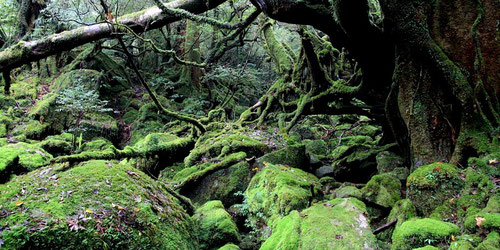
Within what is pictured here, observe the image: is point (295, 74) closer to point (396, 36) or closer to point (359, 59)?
point (359, 59)

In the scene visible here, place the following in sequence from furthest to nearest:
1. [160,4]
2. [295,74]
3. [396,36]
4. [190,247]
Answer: [295,74]
[160,4]
[396,36]
[190,247]

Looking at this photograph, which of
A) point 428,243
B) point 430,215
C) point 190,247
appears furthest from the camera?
point 190,247

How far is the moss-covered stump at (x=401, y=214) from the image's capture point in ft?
12.4

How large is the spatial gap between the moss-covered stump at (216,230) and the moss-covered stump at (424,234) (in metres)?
2.24

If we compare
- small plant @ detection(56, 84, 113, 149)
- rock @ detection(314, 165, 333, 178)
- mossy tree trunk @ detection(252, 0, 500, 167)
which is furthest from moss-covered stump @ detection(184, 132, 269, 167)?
small plant @ detection(56, 84, 113, 149)

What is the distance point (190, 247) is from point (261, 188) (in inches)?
→ 78.5

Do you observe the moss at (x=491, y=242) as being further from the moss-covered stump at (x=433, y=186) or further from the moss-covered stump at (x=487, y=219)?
the moss-covered stump at (x=433, y=186)

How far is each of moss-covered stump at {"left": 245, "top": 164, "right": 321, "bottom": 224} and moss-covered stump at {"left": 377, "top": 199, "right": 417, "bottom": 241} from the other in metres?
1.22

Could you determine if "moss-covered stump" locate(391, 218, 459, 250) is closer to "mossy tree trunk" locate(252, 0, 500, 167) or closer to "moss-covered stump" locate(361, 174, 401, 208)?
"moss-covered stump" locate(361, 174, 401, 208)

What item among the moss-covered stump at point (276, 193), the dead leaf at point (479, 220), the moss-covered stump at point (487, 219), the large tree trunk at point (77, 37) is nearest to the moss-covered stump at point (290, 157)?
the moss-covered stump at point (276, 193)

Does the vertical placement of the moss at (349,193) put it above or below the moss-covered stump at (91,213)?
below

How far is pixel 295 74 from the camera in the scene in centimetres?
916

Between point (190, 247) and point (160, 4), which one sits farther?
point (160, 4)

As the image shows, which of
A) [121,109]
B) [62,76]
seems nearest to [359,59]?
[121,109]
